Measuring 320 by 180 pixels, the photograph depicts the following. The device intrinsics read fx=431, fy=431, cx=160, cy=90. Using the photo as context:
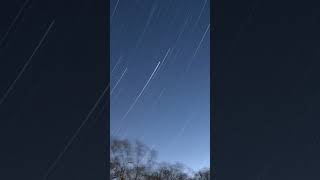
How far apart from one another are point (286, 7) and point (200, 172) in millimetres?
2227

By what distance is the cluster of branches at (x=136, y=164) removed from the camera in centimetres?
474

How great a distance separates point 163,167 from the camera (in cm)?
476

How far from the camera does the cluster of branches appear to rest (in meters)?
4.74

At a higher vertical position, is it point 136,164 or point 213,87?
point 213,87

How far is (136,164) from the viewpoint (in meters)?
4.96
